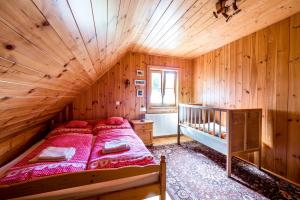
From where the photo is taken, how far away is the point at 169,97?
4.30m

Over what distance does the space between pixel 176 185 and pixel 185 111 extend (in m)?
1.79

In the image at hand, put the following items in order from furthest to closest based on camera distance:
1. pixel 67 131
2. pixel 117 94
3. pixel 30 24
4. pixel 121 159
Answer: pixel 117 94 → pixel 67 131 → pixel 121 159 → pixel 30 24

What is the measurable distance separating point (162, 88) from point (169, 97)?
359 millimetres

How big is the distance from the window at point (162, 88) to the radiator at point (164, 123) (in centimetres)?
30

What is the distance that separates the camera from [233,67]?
119 inches

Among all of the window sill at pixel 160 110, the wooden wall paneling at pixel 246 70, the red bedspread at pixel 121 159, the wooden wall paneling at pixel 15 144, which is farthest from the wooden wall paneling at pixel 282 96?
the wooden wall paneling at pixel 15 144

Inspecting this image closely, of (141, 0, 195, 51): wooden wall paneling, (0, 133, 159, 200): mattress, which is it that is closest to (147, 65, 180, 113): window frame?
(141, 0, 195, 51): wooden wall paneling

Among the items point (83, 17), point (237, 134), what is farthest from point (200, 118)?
point (83, 17)

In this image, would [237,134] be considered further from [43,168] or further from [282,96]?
[43,168]

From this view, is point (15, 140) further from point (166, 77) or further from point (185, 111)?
point (166, 77)

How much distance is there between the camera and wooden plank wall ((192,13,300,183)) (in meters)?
2.07

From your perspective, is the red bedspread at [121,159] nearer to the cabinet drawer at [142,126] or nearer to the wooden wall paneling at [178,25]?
the cabinet drawer at [142,126]

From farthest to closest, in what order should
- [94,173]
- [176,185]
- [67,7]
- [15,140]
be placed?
[15,140] < [176,185] < [94,173] < [67,7]

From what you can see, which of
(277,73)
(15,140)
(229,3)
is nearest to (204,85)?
(277,73)
